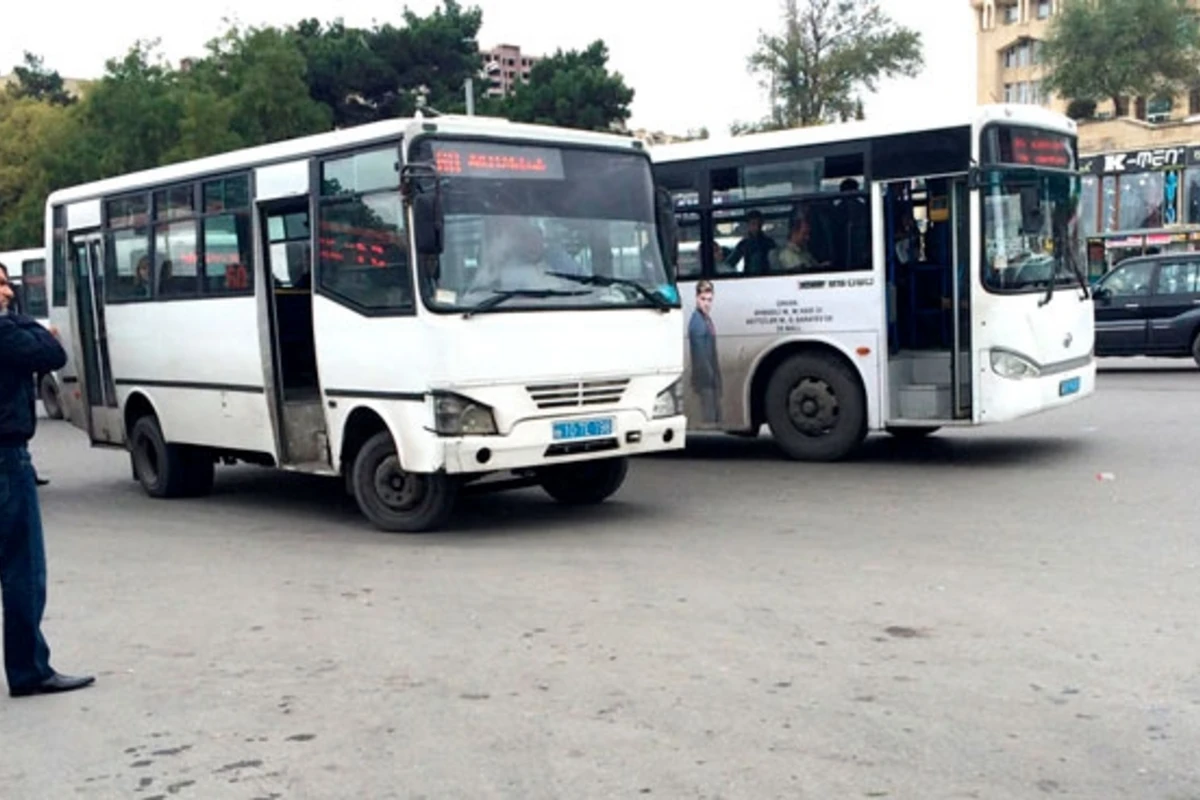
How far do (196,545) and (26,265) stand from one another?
17422 millimetres

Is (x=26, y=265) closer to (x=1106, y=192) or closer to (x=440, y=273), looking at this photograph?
(x=440, y=273)

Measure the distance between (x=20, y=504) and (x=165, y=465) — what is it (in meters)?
6.59

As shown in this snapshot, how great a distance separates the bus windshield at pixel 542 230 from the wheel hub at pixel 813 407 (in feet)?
10.2

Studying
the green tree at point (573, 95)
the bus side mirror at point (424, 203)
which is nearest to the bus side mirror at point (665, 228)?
the bus side mirror at point (424, 203)

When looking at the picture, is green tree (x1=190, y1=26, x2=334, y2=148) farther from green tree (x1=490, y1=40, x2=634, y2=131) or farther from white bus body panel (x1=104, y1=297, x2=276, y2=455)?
white bus body panel (x1=104, y1=297, x2=276, y2=455)

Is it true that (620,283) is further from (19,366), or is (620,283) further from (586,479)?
(19,366)

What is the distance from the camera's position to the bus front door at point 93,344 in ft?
42.9

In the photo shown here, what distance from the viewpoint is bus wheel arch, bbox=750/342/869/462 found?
1254 centimetres

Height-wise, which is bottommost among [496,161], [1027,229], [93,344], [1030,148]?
[93,344]

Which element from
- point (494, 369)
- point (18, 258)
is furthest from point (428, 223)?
point (18, 258)

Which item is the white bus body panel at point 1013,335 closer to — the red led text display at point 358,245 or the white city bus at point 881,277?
the white city bus at point 881,277

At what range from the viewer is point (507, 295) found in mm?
9141

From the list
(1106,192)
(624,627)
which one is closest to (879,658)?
(624,627)

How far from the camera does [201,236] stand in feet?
37.7
